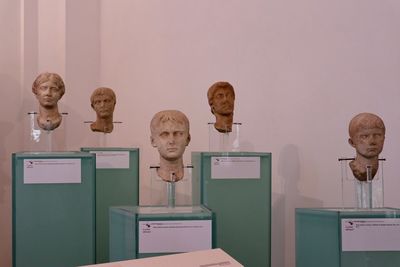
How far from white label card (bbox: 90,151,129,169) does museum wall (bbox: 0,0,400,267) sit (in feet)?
1.81

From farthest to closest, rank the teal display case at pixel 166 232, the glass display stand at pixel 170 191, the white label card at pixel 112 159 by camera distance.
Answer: the white label card at pixel 112 159 < the glass display stand at pixel 170 191 < the teal display case at pixel 166 232

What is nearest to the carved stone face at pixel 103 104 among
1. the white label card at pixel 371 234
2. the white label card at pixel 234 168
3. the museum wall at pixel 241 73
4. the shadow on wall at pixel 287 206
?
the museum wall at pixel 241 73

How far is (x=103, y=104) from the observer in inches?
181

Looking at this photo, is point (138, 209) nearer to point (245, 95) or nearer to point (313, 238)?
point (313, 238)

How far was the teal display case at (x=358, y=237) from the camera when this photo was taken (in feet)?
9.68

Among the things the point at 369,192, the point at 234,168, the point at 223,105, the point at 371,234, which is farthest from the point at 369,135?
the point at 223,105

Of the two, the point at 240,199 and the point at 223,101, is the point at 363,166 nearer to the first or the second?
the point at 240,199

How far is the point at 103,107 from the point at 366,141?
2.17 m

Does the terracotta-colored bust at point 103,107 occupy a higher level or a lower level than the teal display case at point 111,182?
higher

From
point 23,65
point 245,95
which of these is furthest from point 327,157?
point 23,65

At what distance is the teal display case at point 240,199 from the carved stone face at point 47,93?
116 centimetres

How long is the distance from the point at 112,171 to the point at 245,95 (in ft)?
5.40

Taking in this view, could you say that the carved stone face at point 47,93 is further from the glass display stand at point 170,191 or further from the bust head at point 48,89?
the glass display stand at point 170,191

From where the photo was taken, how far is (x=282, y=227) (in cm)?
509
